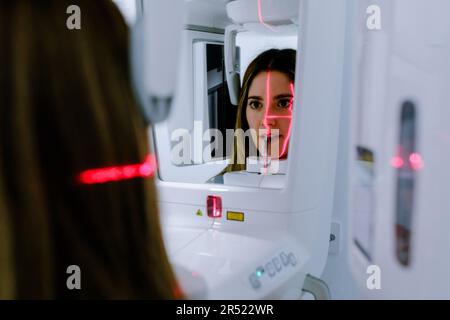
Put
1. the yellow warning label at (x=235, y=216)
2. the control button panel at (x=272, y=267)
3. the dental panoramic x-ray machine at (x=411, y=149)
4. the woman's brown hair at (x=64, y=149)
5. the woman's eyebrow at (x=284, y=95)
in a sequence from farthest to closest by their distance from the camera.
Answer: the woman's eyebrow at (x=284, y=95) → the yellow warning label at (x=235, y=216) → the control button panel at (x=272, y=267) → the dental panoramic x-ray machine at (x=411, y=149) → the woman's brown hair at (x=64, y=149)

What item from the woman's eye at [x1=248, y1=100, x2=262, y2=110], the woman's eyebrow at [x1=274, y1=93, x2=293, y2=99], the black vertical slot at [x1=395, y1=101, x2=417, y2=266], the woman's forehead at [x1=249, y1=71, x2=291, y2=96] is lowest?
the black vertical slot at [x1=395, y1=101, x2=417, y2=266]

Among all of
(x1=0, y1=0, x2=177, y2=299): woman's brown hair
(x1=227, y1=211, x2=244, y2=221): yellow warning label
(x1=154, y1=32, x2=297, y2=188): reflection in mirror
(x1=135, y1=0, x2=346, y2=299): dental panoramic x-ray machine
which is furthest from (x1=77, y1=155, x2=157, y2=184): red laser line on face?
(x1=154, y1=32, x2=297, y2=188): reflection in mirror

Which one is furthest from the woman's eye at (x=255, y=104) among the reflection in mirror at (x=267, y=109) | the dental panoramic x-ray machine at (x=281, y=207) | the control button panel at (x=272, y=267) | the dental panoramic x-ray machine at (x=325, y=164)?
the control button panel at (x=272, y=267)

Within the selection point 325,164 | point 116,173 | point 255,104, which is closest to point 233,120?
point 255,104

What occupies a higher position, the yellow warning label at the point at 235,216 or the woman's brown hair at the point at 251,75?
the woman's brown hair at the point at 251,75

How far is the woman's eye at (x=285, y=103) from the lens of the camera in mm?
1487

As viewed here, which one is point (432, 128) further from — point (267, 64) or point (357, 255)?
point (267, 64)

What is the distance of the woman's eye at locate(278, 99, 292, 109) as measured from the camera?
1.49m

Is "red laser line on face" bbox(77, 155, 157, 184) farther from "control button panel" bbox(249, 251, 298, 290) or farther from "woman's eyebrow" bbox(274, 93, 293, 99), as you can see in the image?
"woman's eyebrow" bbox(274, 93, 293, 99)

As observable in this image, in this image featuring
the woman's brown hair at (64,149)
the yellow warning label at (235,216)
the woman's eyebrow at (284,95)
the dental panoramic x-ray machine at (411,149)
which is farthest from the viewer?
the woman's eyebrow at (284,95)

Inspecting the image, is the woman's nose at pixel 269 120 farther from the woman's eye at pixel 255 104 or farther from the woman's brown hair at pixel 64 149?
the woman's brown hair at pixel 64 149

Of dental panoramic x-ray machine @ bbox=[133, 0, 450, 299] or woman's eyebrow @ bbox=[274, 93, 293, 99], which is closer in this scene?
dental panoramic x-ray machine @ bbox=[133, 0, 450, 299]

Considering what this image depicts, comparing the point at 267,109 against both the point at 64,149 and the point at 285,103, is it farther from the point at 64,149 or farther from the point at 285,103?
the point at 64,149

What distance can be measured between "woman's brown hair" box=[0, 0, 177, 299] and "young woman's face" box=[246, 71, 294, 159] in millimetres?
950
